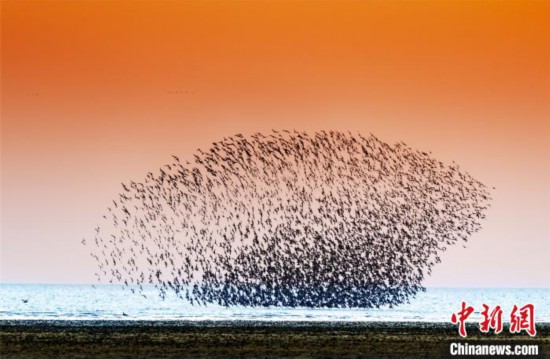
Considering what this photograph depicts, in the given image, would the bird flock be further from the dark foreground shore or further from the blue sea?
the dark foreground shore

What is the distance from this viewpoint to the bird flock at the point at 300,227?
28.4ft

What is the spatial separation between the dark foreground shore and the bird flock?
647 mm

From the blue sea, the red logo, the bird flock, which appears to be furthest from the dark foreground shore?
the bird flock

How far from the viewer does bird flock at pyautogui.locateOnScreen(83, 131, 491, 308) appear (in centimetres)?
866

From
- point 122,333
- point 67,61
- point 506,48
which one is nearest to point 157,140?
point 67,61

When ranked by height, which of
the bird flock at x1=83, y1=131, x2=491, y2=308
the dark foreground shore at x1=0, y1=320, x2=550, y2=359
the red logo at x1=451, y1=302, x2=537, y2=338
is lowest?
the dark foreground shore at x1=0, y1=320, x2=550, y2=359

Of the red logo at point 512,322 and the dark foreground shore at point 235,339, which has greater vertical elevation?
the red logo at point 512,322

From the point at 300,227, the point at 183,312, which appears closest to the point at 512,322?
the point at 300,227

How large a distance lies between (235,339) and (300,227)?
1.85 metres

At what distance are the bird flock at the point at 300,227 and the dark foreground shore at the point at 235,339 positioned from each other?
0.65 meters

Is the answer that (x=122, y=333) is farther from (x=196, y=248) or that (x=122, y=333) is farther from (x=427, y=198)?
(x=427, y=198)

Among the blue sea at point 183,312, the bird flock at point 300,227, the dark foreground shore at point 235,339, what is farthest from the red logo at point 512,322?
the bird flock at point 300,227

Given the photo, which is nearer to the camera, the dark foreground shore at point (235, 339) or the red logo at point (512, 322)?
the dark foreground shore at point (235, 339)

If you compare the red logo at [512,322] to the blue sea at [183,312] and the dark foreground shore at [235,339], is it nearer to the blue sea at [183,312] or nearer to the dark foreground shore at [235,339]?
the dark foreground shore at [235,339]
